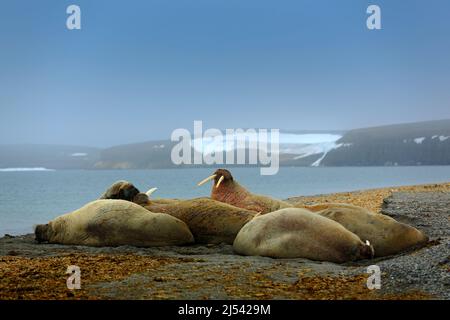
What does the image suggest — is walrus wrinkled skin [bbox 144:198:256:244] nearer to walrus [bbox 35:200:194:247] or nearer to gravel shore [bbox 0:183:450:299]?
walrus [bbox 35:200:194:247]

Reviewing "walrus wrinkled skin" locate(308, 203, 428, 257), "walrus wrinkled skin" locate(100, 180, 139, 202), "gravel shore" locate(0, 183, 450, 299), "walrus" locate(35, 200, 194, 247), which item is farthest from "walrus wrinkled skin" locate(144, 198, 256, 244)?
"walrus wrinkled skin" locate(308, 203, 428, 257)

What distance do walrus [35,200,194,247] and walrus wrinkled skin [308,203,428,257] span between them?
8.88 ft

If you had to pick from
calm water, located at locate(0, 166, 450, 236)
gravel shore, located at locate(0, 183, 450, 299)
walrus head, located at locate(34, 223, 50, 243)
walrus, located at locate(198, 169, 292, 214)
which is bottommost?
calm water, located at locate(0, 166, 450, 236)

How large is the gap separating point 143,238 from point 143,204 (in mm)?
1763

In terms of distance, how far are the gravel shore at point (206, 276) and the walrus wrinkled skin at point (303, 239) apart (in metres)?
0.30

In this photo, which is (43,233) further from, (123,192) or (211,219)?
(211,219)

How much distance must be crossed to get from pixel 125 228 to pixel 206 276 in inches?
148

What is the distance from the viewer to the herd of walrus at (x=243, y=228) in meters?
8.91

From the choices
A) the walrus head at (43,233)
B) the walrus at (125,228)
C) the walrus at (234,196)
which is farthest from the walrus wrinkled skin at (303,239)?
the walrus head at (43,233)

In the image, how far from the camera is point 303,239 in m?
8.91

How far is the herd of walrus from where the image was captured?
8.91 m

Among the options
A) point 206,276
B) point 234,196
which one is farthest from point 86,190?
point 206,276

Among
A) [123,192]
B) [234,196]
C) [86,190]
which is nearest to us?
[123,192]
